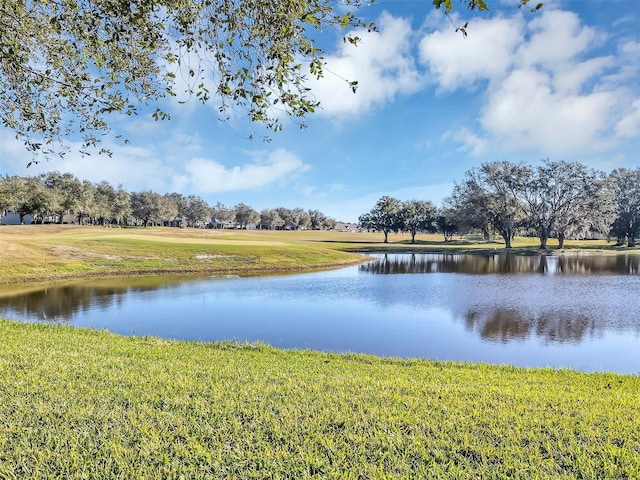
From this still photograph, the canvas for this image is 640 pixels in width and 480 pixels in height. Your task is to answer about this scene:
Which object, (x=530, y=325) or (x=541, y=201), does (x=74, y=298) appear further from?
(x=541, y=201)

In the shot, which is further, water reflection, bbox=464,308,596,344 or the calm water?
water reflection, bbox=464,308,596,344

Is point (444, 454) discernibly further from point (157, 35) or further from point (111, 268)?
point (111, 268)

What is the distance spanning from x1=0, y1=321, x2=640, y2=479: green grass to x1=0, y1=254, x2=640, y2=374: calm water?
17.2 ft

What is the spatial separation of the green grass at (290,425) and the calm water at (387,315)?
17.2 ft

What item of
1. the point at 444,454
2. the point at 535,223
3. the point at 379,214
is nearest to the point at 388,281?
the point at 444,454

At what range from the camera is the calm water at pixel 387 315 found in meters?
11.8

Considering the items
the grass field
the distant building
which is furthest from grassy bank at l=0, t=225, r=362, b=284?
the distant building

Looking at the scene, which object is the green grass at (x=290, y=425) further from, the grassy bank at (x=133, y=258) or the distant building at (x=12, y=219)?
the distant building at (x=12, y=219)

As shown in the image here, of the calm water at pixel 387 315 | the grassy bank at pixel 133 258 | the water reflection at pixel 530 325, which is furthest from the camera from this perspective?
the grassy bank at pixel 133 258

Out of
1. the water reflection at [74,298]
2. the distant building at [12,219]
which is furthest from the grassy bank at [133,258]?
the distant building at [12,219]

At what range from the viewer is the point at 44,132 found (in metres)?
9.08

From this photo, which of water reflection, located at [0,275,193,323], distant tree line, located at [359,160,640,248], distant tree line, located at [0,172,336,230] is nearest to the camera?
water reflection, located at [0,275,193,323]

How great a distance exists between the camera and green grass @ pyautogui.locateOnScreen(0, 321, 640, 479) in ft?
11.2

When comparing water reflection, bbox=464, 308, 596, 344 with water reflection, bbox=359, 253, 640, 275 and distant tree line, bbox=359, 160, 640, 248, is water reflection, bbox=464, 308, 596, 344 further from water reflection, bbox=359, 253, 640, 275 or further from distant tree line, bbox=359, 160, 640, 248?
distant tree line, bbox=359, 160, 640, 248
